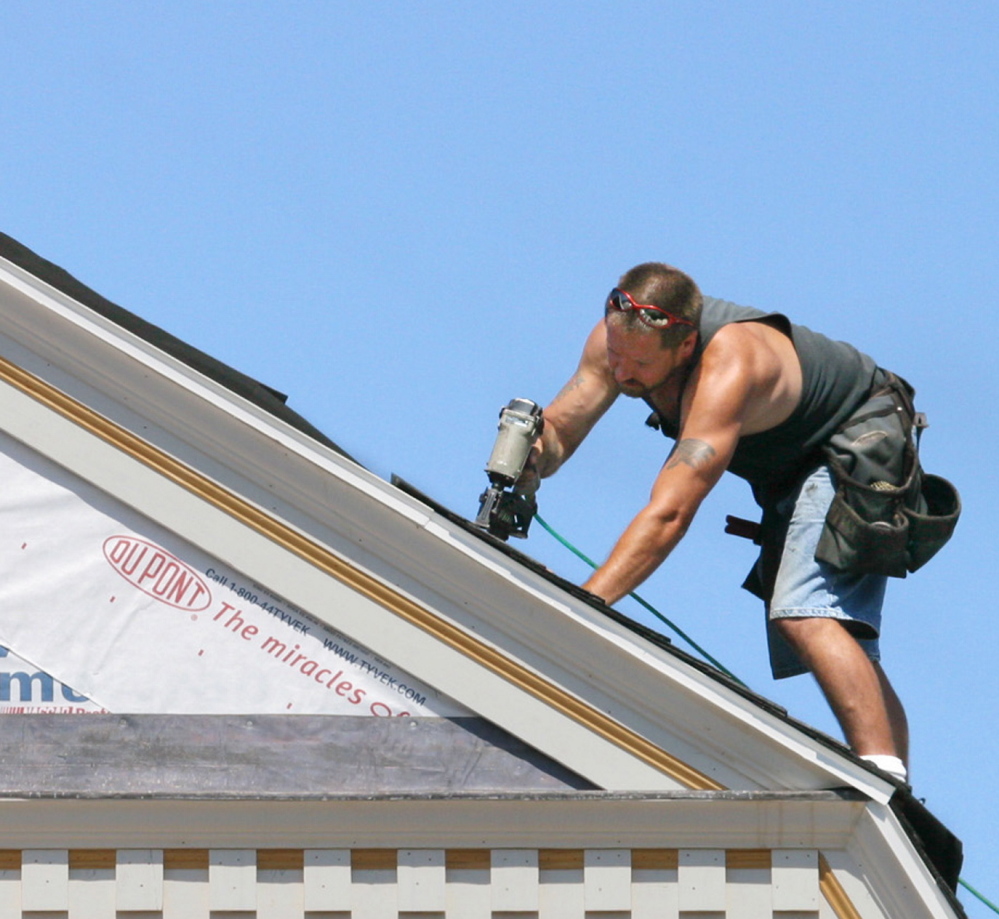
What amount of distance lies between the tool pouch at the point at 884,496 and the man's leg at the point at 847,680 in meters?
0.29

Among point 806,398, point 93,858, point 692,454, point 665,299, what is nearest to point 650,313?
point 665,299

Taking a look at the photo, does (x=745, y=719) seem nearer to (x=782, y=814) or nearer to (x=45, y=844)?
(x=782, y=814)

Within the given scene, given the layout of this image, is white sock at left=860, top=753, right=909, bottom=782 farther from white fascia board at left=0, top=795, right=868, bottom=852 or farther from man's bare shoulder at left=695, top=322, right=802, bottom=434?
man's bare shoulder at left=695, top=322, right=802, bottom=434

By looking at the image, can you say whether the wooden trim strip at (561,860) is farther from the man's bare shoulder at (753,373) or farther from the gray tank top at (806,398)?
the gray tank top at (806,398)

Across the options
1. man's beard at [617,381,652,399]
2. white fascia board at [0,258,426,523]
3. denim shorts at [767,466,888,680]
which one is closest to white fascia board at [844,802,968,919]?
denim shorts at [767,466,888,680]

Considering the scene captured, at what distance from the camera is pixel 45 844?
22.2 ft

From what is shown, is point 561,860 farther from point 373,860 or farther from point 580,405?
point 580,405

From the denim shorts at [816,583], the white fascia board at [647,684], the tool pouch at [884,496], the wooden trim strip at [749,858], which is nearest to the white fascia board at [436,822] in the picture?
the wooden trim strip at [749,858]

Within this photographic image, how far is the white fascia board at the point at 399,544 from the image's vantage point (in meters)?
7.01

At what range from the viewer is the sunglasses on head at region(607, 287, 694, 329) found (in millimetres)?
7844

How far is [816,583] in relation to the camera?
802cm

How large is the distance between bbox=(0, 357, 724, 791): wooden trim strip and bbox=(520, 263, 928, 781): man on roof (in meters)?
0.53

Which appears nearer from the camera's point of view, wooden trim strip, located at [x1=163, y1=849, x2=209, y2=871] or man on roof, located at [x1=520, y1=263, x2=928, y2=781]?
wooden trim strip, located at [x1=163, y1=849, x2=209, y2=871]

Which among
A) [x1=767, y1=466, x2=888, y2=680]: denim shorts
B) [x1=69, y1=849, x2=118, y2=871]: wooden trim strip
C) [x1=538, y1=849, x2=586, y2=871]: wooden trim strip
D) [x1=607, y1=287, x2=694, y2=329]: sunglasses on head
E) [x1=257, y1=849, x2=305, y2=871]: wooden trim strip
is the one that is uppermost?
[x1=607, y1=287, x2=694, y2=329]: sunglasses on head
